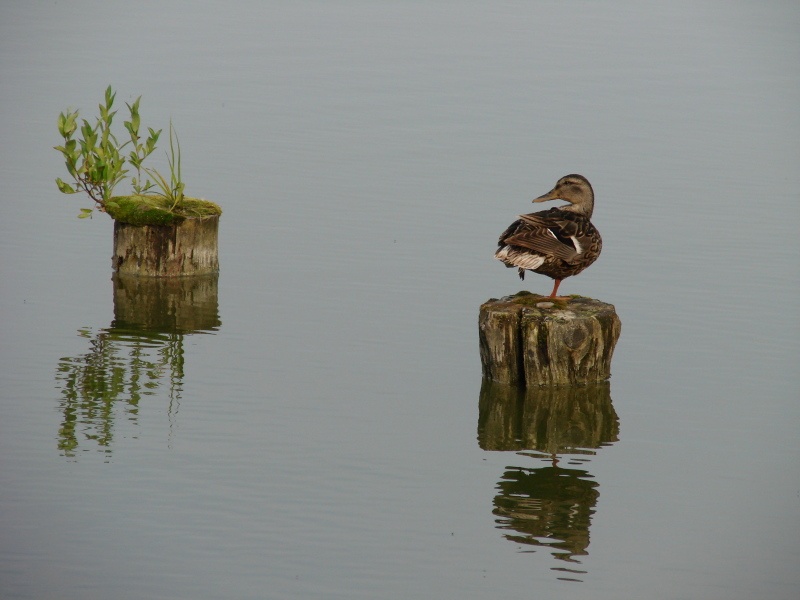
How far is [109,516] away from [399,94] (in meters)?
22.3

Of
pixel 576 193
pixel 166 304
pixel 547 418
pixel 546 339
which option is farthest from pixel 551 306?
pixel 166 304

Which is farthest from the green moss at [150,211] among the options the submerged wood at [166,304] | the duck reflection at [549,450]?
the duck reflection at [549,450]

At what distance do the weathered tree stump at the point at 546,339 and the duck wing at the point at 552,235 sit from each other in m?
0.54

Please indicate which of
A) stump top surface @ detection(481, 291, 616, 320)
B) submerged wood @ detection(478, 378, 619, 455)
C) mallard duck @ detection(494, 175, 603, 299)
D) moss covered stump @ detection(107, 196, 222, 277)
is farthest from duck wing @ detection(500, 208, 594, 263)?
moss covered stump @ detection(107, 196, 222, 277)

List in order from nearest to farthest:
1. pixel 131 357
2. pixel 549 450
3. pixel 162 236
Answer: pixel 549 450 < pixel 131 357 < pixel 162 236

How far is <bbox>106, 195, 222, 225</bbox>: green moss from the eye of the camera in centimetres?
1602

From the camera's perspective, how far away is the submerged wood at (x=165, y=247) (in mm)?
16203

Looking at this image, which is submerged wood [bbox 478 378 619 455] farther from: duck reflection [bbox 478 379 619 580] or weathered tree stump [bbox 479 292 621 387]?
weathered tree stump [bbox 479 292 621 387]

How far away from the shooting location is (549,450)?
11539 millimetres

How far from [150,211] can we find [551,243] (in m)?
5.88

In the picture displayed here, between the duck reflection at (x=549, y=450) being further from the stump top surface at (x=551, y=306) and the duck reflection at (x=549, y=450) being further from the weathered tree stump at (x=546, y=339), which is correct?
the stump top surface at (x=551, y=306)

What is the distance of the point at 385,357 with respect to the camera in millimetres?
13938

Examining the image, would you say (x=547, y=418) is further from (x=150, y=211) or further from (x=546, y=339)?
(x=150, y=211)

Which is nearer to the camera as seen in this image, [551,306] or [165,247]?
[551,306]
